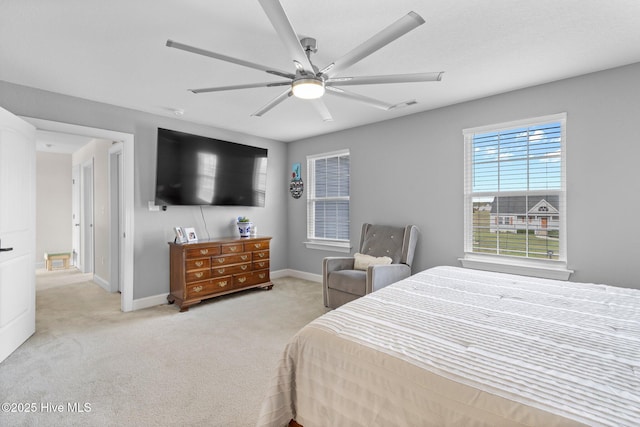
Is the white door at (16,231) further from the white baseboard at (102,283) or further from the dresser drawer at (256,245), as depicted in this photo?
the dresser drawer at (256,245)

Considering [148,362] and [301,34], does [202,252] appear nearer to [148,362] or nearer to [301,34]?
[148,362]

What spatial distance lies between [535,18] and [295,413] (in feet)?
8.99

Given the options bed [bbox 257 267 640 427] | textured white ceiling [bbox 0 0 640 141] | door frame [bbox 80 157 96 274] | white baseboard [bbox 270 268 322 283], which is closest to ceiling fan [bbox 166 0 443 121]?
textured white ceiling [bbox 0 0 640 141]

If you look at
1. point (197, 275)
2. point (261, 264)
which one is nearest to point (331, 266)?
point (261, 264)

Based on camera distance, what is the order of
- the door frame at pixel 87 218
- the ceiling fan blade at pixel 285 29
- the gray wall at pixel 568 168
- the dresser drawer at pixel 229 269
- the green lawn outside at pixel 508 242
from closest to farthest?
the ceiling fan blade at pixel 285 29
the gray wall at pixel 568 168
the green lawn outside at pixel 508 242
the dresser drawer at pixel 229 269
the door frame at pixel 87 218

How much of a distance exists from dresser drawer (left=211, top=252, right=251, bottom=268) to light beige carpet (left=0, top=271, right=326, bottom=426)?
0.52 metres

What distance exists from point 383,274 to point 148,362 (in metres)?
2.34

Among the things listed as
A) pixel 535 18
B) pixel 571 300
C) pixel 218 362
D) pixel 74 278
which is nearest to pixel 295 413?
pixel 218 362

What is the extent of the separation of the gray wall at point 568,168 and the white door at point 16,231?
3616 millimetres

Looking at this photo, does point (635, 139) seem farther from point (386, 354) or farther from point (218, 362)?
point (218, 362)

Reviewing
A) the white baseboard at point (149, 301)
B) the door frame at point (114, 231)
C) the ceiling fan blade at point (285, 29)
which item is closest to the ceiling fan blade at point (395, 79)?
the ceiling fan blade at point (285, 29)

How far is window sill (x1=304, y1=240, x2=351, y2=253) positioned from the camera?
4.83 m

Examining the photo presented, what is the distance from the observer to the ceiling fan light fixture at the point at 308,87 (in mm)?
1988

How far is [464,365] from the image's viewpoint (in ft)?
3.62
